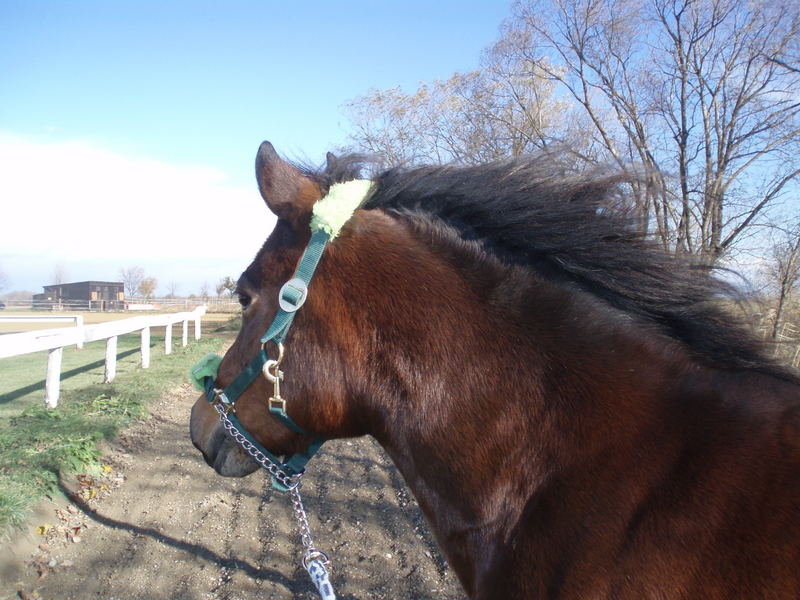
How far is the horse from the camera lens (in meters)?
1.34

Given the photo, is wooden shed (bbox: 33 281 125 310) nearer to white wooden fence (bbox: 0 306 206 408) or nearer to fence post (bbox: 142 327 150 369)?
fence post (bbox: 142 327 150 369)

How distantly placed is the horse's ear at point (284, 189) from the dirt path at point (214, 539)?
114 inches

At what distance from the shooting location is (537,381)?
1683 millimetres

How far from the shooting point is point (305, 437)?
2.05 metres

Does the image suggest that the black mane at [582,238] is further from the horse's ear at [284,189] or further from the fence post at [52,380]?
the fence post at [52,380]

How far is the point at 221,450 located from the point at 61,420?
17.2 feet

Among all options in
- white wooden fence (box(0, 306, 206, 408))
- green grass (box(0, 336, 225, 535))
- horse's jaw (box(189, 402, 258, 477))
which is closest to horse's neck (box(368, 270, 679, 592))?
horse's jaw (box(189, 402, 258, 477))

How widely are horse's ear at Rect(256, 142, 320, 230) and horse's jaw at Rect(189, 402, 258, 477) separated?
36.0 inches

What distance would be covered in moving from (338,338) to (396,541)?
126 inches

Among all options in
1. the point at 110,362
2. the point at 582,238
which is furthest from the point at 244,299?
the point at 110,362

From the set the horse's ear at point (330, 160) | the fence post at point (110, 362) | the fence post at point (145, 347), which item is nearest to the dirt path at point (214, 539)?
the horse's ear at point (330, 160)

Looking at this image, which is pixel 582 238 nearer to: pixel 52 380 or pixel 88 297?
pixel 52 380

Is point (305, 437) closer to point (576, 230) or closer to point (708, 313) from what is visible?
point (576, 230)

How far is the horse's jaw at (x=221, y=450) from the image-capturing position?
2191 millimetres
